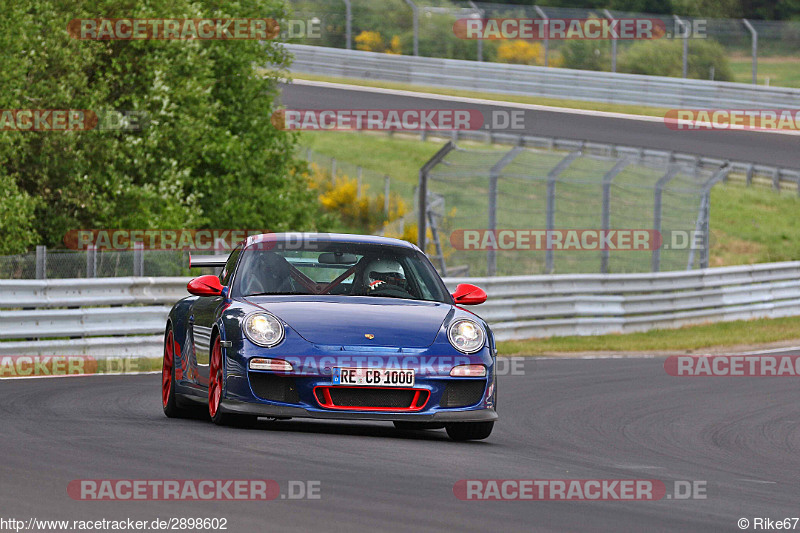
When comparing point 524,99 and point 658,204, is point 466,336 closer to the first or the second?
point 658,204

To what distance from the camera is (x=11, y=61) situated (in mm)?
21938

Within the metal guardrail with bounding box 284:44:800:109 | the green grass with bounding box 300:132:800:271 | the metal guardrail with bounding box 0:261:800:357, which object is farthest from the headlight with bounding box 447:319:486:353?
the metal guardrail with bounding box 284:44:800:109

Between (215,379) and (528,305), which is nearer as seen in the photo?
(215,379)

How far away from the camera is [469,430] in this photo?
9211mm

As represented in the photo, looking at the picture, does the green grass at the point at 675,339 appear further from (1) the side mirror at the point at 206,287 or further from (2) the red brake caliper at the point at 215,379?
(2) the red brake caliper at the point at 215,379

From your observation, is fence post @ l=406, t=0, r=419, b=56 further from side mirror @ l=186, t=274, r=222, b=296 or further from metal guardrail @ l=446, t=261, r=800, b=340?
side mirror @ l=186, t=274, r=222, b=296

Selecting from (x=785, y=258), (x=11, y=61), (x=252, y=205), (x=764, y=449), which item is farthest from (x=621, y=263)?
(x=764, y=449)

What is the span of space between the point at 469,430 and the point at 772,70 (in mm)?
35181

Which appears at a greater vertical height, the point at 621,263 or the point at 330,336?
the point at 330,336

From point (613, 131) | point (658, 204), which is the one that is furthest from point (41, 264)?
point (613, 131)

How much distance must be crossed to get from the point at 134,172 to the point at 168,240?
2.14 meters

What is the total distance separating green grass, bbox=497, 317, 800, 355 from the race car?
30.5 feet

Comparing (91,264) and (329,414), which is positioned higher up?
(329,414)

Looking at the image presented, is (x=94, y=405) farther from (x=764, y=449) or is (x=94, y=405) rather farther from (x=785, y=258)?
(x=785, y=258)
